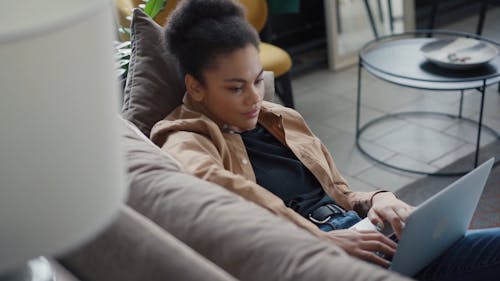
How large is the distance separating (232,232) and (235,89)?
0.57 m

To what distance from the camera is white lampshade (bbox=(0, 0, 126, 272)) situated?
71 centimetres

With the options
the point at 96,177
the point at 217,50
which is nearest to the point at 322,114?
the point at 217,50

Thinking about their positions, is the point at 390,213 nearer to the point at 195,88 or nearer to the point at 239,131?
the point at 239,131

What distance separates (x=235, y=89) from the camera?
1685mm

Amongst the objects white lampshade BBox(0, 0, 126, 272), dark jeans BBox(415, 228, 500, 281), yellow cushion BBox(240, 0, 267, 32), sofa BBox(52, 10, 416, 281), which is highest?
white lampshade BBox(0, 0, 126, 272)

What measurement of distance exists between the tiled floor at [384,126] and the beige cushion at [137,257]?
168 cm

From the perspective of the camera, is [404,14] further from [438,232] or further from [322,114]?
[438,232]

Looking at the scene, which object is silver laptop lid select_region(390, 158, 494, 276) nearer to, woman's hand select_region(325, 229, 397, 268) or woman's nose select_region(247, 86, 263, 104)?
woman's hand select_region(325, 229, 397, 268)

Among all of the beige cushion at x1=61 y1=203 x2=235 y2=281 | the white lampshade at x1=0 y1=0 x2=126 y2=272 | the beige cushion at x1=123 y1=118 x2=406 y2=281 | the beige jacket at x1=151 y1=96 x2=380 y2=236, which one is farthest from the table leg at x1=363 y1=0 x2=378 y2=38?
the white lampshade at x1=0 y1=0 x2=126 y2=272

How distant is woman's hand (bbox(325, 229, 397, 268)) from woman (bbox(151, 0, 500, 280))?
10 mm

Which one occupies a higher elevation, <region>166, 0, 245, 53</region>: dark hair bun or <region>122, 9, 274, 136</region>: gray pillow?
<region>166, 0, 245, 53</region>: dark hair bun

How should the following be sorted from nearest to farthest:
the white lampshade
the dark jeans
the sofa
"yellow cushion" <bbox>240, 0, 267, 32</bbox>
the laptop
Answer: the white lampshade, the sofa, the laptop, the dark jeans, "yellow cushion" <bbox>240, 0, 267, 32</bbox>

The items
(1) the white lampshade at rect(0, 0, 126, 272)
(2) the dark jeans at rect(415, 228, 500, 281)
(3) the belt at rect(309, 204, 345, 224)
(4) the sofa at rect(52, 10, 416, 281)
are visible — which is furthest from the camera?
(3) the belt at rect(309, 204, 345, 224)

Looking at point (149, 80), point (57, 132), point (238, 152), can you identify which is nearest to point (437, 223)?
point (238, 152)
